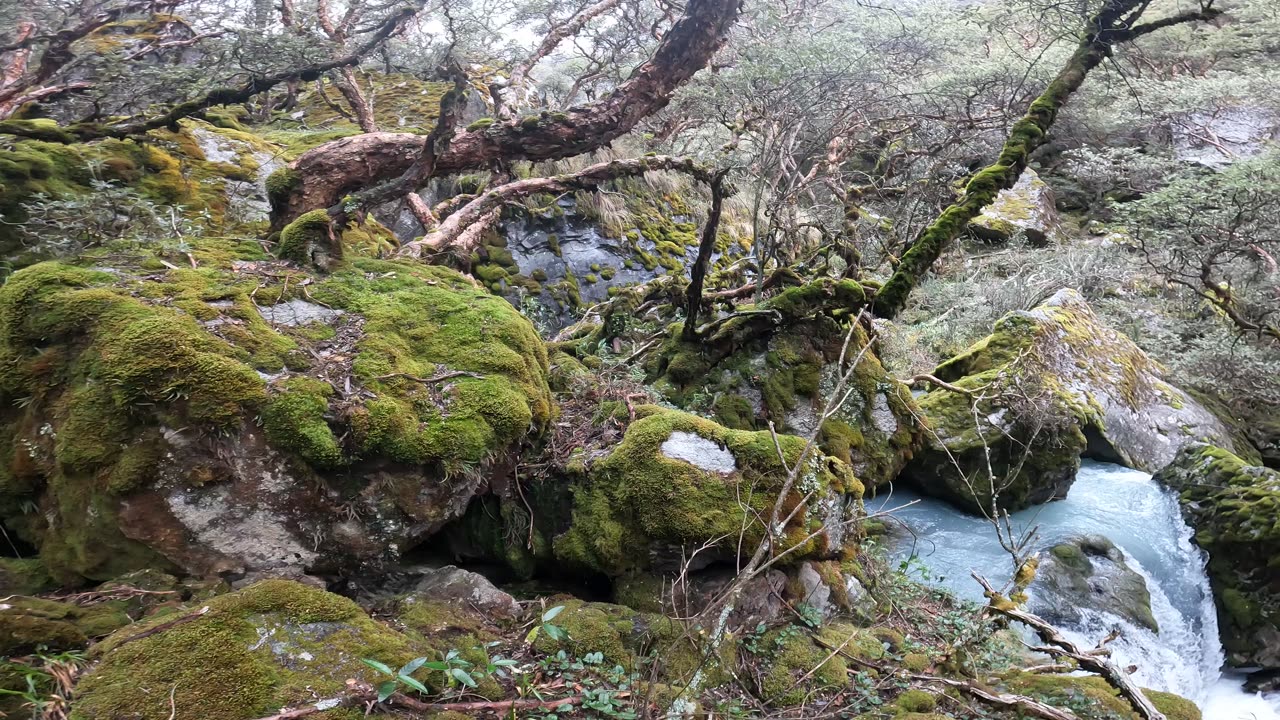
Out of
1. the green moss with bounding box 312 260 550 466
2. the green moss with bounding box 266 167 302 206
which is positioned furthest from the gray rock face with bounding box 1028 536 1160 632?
the green moss with bounding box 266 167 302 206

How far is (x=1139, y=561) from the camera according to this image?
22.0 feet

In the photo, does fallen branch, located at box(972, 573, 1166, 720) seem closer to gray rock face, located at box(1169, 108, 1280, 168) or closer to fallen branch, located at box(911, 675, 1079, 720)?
fallen branch, located at box(911, 675, 1079, 720)

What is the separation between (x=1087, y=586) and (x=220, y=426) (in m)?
7.38

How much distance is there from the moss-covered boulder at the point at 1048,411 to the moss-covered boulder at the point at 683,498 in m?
3.15

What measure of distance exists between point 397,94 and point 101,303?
30.4ft

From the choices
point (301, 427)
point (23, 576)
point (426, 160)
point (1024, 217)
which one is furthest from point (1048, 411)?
point (1024, 217)

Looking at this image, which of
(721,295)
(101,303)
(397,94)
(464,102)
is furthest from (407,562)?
(397,94)

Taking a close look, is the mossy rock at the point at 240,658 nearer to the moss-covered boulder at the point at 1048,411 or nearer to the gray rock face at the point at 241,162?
the gray rock face at the point at 241,162

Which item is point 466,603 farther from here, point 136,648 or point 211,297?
point 211,297

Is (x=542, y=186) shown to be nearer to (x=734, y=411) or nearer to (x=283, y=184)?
(x=283, y=184)

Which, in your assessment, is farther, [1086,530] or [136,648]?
[1086,530]

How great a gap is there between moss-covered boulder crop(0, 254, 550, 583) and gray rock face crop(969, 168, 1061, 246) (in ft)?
48.5

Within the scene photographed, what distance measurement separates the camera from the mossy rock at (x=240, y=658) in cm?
191

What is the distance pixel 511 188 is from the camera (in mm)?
7027
